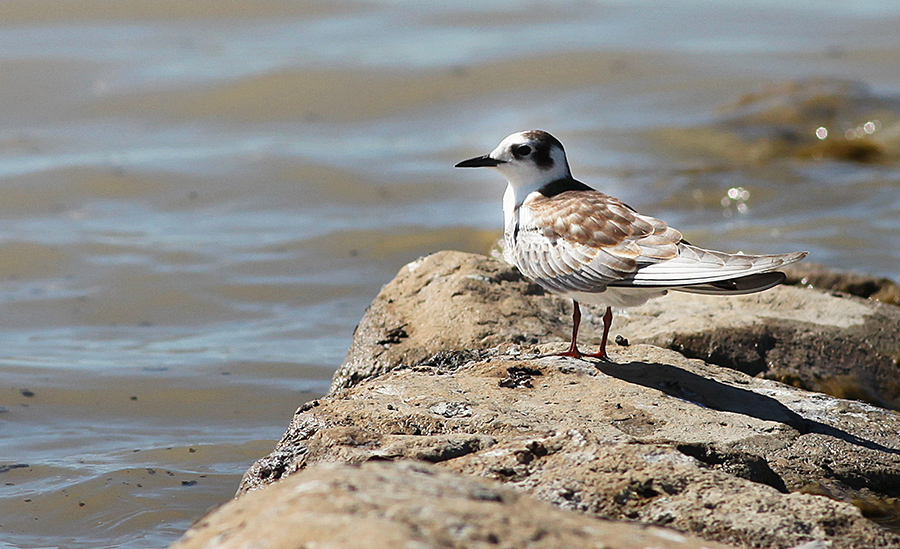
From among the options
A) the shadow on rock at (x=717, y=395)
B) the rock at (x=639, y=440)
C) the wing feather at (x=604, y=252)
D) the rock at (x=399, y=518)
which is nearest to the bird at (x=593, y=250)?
the wing feather at (x=604, y=252)

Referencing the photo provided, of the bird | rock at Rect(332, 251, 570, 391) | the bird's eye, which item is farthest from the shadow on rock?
the bird's eye

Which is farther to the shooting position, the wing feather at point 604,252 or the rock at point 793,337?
the rock at point 793,337

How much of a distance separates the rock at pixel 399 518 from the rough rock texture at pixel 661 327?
233cm

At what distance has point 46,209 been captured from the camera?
10.3m

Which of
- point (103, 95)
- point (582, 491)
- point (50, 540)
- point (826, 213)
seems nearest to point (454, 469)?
point (582, 491)

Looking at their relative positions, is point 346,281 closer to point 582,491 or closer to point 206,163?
point 206,163

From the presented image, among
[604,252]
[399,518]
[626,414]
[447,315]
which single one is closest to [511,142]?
[447,315]

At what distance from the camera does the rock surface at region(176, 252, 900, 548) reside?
10.8 feet

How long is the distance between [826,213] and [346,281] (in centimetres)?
445

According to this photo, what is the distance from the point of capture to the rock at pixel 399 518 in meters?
2.44

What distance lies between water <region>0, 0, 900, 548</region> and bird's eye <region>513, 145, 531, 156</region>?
2022mm

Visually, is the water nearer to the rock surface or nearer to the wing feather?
the rock surface

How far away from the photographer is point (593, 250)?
16.1ft

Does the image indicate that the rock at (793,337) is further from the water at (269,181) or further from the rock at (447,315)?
the water at (269,181)
